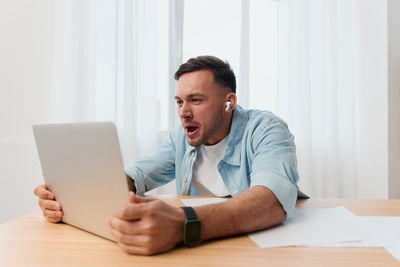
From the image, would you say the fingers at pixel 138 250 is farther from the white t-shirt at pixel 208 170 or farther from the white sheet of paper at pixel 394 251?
the white t-shirt at pixel 208 170

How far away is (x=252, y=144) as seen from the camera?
1343 mm

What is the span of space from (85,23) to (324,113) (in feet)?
6.49

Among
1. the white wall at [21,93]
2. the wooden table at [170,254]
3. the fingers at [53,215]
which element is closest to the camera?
the wooden table at [170,254]

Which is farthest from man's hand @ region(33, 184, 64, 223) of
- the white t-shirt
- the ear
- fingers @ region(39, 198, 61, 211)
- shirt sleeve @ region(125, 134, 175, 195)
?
the ear

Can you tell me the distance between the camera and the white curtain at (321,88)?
2.78 meters

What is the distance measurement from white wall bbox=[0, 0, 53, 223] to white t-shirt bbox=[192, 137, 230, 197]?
4.03ft

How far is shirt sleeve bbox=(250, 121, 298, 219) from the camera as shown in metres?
0.90

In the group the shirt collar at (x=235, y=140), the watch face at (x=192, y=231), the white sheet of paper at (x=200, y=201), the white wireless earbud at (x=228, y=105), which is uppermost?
the white wireless earbud at (x=228, y=105)

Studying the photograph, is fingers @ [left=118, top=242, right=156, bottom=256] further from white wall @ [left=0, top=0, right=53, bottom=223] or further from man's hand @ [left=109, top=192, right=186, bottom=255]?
white wall @ [left=0, top=0, right=53, bottom=223]

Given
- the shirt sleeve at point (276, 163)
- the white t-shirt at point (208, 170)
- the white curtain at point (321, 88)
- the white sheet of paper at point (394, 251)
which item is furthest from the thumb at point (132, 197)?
the white curtain at point (321, 88)

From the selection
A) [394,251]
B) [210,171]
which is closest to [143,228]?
[394,251]

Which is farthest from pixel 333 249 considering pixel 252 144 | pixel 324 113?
pixel 324 113

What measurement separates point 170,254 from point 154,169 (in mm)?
869

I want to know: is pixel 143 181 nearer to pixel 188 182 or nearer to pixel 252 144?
pixel 188 182
